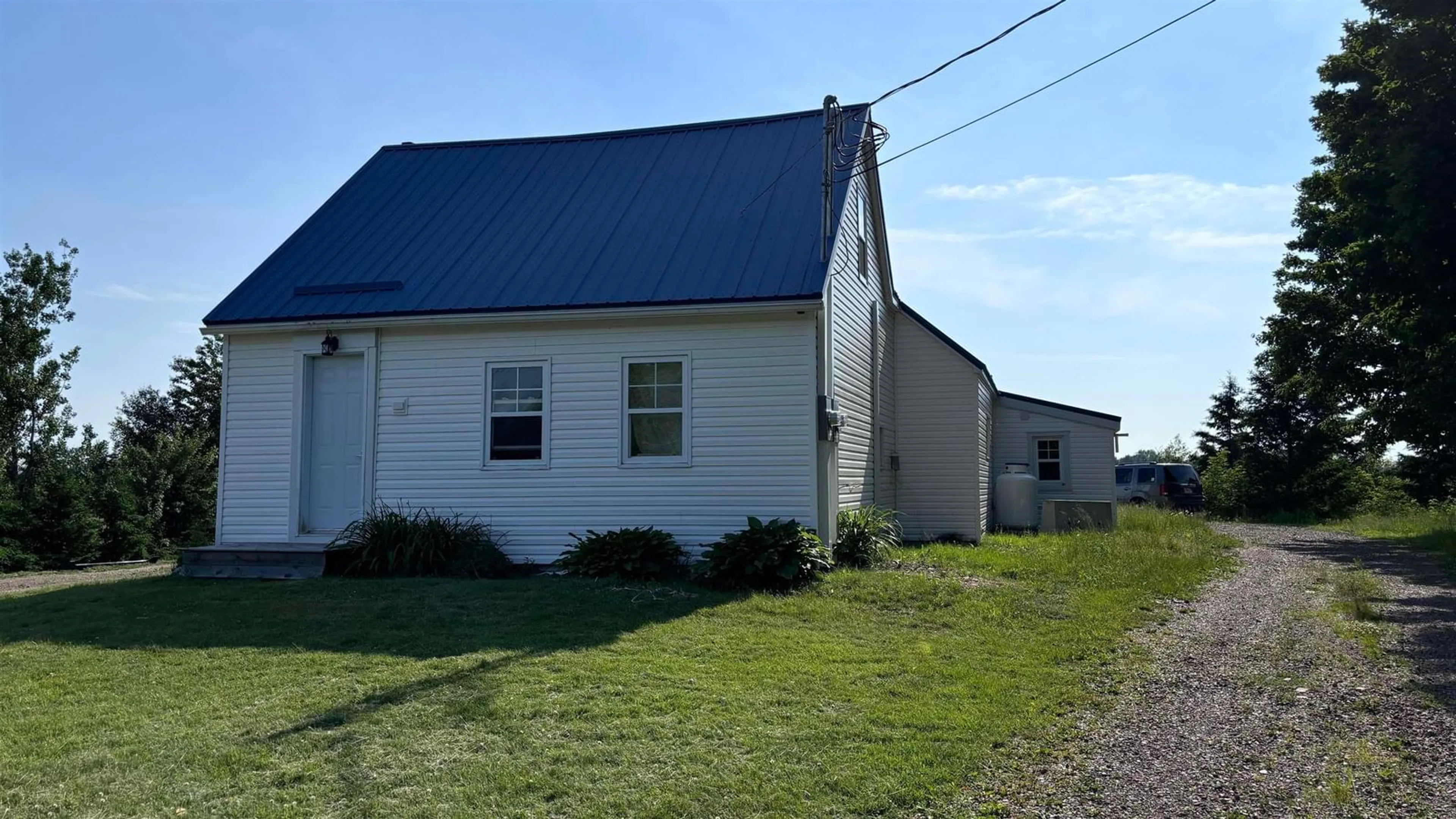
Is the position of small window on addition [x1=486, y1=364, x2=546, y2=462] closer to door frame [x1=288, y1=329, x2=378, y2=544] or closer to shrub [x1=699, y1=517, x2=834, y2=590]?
door frame [x1=288, y1=329, x2=378, y2=544]

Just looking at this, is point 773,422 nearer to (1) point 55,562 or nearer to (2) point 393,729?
(2) point 393,729

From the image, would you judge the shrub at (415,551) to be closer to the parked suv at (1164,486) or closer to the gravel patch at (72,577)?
the gravel patch at (72,577)

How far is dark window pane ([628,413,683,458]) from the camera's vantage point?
42.0ft

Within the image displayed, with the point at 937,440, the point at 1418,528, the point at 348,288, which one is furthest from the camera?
the point at 1418,528

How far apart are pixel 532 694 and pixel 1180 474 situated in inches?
1190

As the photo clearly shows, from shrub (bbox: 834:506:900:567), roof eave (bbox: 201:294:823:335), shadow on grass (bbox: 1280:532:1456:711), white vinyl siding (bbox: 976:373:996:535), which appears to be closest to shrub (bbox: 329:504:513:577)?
roof eave (bbox: 201:294:823:335)

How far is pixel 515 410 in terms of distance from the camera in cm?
1324

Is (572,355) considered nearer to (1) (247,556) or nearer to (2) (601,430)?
(2) (601,430)

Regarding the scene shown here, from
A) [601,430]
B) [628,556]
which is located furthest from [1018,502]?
[628,556]

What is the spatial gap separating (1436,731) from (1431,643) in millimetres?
3065

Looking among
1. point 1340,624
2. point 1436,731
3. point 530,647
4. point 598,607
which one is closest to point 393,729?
point 530,647

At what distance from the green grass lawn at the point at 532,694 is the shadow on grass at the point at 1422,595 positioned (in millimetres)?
2166

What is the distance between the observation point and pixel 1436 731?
18.7ft

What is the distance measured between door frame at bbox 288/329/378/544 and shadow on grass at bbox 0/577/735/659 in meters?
1.87
